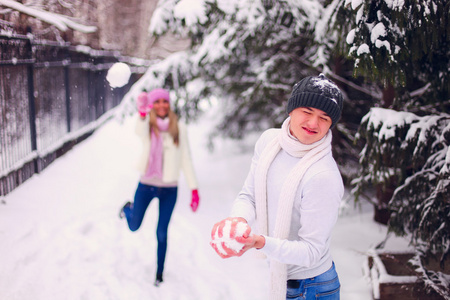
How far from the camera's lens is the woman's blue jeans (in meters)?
3.82

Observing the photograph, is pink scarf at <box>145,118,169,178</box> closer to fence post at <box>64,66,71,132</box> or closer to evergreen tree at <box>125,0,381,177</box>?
evergreen tree at <box>125,0,381,177</box>

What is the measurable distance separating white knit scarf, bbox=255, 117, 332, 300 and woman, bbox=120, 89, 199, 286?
1.91 m

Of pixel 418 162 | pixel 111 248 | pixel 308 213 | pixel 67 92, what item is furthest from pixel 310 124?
pixel 67 92

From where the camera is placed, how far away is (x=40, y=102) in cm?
648

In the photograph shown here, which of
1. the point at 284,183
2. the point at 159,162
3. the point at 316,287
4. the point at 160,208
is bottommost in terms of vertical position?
the point at 160,208

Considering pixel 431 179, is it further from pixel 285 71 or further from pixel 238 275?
pixel 285 71

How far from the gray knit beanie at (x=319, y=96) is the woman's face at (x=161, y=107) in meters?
2.17

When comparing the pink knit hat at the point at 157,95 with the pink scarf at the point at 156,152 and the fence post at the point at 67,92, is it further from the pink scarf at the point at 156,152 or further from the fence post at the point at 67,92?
the fence post at the point at 67,92

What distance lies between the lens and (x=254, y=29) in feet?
15.3

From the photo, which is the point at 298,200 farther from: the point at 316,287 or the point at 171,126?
the point at 171,126

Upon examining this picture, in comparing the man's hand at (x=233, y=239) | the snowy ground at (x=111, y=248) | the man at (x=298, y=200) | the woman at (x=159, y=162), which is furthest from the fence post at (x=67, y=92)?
the man's hand at (x=233, y=239)

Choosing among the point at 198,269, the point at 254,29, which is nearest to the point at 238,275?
the point at 198,269

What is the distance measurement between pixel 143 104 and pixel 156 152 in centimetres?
52

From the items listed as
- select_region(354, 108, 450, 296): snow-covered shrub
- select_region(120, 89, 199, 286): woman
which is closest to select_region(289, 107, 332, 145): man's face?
select_region(354, 108, 450, 296): snow-covered shrub
